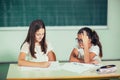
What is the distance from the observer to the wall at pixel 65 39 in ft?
14.6

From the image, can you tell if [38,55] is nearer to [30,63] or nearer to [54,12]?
[30,63]

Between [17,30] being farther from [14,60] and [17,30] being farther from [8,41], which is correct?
[14,60]

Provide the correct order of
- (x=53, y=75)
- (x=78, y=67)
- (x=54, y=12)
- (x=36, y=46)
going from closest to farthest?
(x=53, y=75), (x=78, y=67), (x=36, y=46), (x=54, y=12)

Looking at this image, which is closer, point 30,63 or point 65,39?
point 30,63

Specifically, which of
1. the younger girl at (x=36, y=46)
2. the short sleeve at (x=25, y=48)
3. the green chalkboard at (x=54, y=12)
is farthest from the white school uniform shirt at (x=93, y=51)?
the green chalkboard at (x=54, y=12)

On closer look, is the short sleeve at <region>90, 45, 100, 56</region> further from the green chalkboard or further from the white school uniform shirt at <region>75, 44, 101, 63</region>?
the green chalkboard

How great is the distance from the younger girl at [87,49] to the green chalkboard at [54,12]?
1.58m

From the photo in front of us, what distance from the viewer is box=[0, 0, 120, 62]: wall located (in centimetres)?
444

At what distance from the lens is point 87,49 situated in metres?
2.73

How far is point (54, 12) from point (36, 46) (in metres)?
1.74

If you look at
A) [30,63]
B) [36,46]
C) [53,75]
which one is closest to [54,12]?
[36,46]

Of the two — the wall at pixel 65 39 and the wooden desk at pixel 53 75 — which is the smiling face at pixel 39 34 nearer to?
the wooden desk at pixel 53 75

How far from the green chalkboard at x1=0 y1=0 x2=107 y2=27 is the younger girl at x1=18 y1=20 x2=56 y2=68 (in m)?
1.63

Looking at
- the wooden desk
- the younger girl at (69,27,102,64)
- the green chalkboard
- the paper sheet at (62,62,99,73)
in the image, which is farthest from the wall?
the wooden desk
